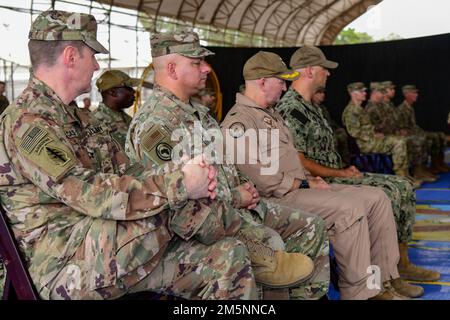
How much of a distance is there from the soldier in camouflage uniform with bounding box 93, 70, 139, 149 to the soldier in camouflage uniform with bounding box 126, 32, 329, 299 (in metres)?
2.07

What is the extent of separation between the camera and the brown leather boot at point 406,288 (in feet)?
9.52

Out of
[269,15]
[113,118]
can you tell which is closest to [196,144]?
[113,118]

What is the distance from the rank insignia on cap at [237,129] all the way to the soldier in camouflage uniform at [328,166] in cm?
48

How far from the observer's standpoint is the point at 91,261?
141 cm

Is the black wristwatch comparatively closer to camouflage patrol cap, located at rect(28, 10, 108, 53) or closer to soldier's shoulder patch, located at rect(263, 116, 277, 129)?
soldier's shoulder patch, located at rect(263, 116, 277, 129)

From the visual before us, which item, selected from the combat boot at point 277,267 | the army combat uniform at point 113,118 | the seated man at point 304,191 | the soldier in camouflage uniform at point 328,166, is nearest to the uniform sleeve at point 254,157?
the seated man at point 304,191

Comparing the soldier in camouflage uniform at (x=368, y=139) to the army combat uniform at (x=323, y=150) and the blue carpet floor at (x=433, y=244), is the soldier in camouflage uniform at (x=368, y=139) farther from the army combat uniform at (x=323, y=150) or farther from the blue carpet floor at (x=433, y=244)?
the army combat uniform at (x=323, y=150)

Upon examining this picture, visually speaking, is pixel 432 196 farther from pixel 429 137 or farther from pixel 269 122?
pixel 269 122

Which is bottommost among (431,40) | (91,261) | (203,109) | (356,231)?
(356,231)

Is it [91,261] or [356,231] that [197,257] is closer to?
[91,261]

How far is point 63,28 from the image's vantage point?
1.57 m

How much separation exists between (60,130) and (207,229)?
0.46m

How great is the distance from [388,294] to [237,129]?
1.09m

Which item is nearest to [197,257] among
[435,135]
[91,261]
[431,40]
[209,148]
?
[91,261]
